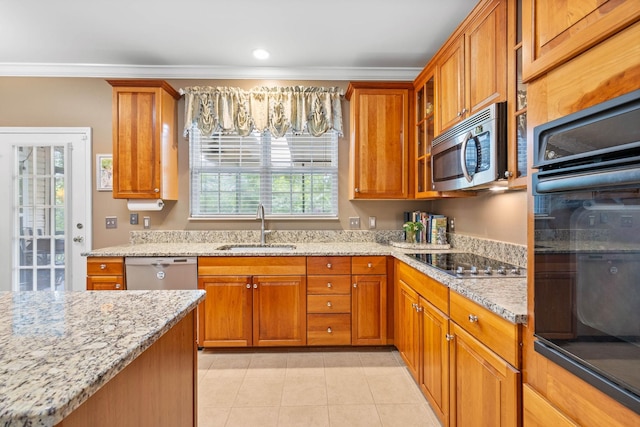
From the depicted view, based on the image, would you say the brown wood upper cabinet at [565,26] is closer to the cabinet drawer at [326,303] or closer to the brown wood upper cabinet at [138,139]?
the cabinet drawer at [326,303]

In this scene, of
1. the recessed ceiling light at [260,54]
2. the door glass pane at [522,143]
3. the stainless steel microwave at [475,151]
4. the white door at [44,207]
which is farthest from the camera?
the white door at [44,207]

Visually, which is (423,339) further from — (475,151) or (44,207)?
(44,207)

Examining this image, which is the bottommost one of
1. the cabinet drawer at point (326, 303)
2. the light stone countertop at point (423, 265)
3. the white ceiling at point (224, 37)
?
the cabinet drawer at point (326, 303)

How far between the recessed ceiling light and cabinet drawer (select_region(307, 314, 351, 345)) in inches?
92.1

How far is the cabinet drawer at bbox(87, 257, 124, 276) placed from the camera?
2661 mm

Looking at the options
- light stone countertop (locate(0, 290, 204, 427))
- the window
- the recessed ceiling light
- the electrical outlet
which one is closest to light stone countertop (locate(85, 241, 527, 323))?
the electrical outlet

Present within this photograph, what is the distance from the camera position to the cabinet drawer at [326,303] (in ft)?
8.93

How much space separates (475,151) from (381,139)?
1285 mm

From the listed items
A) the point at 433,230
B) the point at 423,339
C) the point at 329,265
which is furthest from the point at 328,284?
the point at 433,230

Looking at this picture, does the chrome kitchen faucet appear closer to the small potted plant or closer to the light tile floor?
the light tile floor

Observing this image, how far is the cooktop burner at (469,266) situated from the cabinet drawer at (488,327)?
17cm

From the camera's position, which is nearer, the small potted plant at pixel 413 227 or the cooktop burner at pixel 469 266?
the cooktop burner at pixel 469 266

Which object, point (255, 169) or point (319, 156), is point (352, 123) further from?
point (255, 169)

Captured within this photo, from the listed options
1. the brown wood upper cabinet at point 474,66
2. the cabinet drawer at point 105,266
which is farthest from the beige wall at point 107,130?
the brown wood upper cabinet at point 474,66
